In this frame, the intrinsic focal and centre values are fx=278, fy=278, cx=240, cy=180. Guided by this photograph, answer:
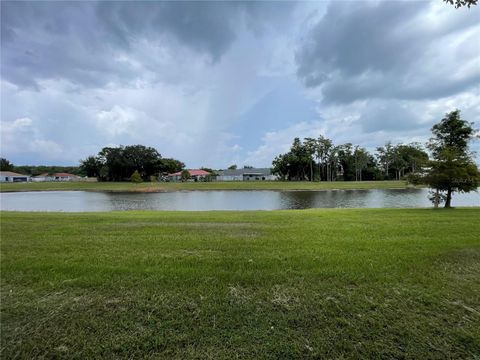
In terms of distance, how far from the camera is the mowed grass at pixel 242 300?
2.69 m

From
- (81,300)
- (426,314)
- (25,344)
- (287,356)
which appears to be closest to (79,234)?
(81,300)

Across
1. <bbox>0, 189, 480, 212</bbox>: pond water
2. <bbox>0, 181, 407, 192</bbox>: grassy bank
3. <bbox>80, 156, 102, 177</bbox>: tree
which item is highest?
<bbox>80, 156, 102, 177</bbox>: tree

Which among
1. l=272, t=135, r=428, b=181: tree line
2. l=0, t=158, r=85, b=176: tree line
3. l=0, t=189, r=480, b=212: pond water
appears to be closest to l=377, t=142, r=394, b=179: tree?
l=272, t=135, r=428, b=181: tree line

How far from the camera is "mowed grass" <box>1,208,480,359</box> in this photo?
2691mm

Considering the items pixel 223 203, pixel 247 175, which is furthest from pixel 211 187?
A: pixel 247 175

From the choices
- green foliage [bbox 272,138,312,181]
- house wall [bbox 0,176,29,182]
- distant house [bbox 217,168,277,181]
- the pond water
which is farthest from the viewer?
distant house [bbox 217,168,277,181]

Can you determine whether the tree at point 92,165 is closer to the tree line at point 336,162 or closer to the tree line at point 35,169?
the tree line at point 35,169

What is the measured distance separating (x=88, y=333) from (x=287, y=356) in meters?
2.03

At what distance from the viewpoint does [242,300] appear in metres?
3.42

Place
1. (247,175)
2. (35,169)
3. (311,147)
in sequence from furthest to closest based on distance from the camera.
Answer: (35,169), (247,175), (311,147)

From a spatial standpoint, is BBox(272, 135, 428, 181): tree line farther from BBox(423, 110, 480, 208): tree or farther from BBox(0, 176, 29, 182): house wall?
BBox(0, 176, 29, 182): house wall

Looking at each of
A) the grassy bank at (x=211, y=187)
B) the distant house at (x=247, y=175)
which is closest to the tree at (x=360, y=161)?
the grassy bank at (x=211, y=187)

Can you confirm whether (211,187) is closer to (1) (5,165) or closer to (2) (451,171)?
(2) (451,171)

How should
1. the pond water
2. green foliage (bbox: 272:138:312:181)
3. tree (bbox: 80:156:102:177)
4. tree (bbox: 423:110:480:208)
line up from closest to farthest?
tree (bbox: 423:110:480:208)
the pond water
green foliage (bbox: 272:138:312:181)
tree (bbox: 80:156:102:177)
